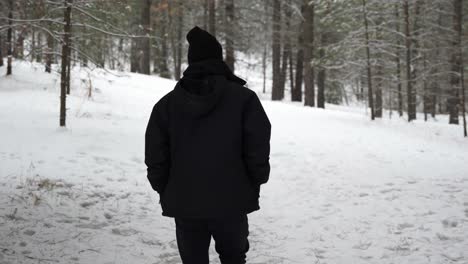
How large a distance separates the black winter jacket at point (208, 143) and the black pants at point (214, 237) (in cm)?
9

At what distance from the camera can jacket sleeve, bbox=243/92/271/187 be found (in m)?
2.81

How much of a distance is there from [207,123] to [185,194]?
52cm

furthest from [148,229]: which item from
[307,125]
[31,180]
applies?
[307,125]

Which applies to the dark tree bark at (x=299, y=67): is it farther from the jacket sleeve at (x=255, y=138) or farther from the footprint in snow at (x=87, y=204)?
the jacket sleeve at (x=255, y=138)

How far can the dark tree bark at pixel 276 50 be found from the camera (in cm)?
2288

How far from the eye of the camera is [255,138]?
9.23ft

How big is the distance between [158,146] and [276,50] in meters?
22.0

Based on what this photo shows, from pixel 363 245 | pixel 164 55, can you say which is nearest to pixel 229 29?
pixel 164 55

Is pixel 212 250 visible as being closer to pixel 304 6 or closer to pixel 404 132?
pixel 404 132

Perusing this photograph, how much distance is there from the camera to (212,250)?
17.0 ft

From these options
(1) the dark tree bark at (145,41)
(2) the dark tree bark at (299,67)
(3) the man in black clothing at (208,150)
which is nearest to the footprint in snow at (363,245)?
(3) the man in black clothing at (208,150)

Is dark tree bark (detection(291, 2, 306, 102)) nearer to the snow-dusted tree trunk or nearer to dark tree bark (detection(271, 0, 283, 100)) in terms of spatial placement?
dark tree bark (detection(271, 0, 283, 100))

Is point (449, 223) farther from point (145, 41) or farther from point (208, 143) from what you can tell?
point (145, 41)

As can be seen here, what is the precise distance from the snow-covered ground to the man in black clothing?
7.27 ft
